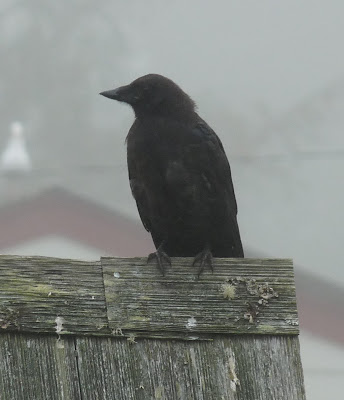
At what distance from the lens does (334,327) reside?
339cm

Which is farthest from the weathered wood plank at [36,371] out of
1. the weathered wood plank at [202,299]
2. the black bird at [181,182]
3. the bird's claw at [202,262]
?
the black bird at [181,182]

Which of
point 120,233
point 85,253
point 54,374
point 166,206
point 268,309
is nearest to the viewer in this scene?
point 54,374

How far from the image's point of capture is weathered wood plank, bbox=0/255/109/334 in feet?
5.00

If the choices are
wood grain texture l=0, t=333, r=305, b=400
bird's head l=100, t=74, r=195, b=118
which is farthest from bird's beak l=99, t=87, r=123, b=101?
wood grain texture l=0, t=333, r=305, b=400

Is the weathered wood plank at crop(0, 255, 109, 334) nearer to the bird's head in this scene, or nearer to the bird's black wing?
the bird's black wing

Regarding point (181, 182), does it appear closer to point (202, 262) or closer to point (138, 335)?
point (202, 262)

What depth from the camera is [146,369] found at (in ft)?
4.96

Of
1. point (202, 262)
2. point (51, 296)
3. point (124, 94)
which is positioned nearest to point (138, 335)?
point (51, 296)

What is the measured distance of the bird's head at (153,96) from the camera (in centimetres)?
336

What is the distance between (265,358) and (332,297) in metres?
1.93

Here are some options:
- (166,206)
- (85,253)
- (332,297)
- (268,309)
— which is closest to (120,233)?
(85,253)

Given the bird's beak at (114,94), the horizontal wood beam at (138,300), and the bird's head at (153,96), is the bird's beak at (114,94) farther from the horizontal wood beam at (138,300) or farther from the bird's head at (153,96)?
the horizontal wood beam at (138,300)

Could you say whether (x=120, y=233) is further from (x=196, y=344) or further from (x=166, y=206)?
(x=196, y=344)

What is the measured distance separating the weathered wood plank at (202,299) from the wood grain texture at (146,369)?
32mm
